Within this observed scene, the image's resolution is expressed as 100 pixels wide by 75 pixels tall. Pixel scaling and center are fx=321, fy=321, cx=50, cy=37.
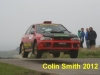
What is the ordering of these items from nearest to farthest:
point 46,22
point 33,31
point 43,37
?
point 43,37 → point 33,31 → point 46,22

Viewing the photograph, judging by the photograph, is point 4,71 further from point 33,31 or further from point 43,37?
point 33,31

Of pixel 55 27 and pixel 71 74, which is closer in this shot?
pixel 71 74

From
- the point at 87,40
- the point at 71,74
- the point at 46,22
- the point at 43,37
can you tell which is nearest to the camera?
the point at 71,74

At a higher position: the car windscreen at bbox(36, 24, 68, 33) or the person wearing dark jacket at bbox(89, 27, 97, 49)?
the car windscreen at bbox(36, 24, 68, 33)

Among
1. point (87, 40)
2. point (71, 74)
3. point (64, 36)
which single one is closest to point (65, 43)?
point (64, 36)

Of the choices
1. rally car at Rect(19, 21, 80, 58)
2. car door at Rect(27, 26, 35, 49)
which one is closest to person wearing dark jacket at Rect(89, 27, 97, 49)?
rally car at Rect(19, 21, 80, 58)

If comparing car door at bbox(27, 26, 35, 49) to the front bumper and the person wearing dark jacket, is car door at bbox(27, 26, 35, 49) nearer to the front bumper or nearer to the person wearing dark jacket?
the front bumper

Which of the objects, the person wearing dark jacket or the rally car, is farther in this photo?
the person wearing dark jacket

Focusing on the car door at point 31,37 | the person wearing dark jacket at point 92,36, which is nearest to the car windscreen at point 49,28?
the car door at point 31,37

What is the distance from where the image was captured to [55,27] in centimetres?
1370

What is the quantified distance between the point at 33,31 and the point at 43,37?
1.36m

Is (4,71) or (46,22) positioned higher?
(46,22)

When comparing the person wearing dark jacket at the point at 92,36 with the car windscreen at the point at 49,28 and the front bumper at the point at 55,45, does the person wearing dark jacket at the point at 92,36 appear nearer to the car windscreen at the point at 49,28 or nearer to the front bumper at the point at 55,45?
the car windscreen at the point at 49,28

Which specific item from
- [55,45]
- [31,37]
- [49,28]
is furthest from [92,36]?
[55,45]
